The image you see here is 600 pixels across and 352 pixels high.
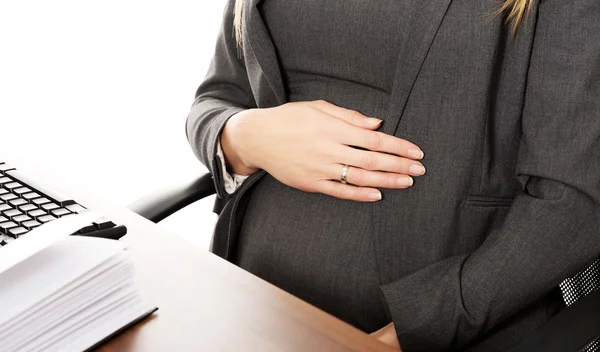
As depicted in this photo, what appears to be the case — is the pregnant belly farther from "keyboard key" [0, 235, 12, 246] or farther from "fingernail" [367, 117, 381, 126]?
"keyboard key" [0, 235, 12, 246]

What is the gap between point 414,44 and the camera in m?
1.02

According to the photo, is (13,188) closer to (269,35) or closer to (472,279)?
(269,35)

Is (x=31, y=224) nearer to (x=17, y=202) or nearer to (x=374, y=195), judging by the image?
(x=17, y=202)

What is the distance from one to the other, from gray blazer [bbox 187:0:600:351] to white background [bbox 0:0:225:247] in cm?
164

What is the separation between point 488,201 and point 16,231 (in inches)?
25.9

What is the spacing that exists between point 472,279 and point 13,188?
0.62 m

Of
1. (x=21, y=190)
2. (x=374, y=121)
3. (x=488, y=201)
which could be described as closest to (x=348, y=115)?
(x=374, y=121)

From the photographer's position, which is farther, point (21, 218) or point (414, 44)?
point (414, 44)

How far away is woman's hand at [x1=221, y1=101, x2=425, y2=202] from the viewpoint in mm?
1053

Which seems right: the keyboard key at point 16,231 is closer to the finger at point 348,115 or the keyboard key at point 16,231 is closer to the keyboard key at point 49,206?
the keyboard key at point 49,206

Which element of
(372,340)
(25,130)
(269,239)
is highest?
(372,340)

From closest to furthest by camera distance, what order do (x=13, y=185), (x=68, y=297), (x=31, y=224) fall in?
(x=68, y=297)
(x=31, y=224)
(x=13, y=185)

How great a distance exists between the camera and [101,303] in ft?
2.46

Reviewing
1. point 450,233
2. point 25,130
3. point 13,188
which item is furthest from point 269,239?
point 25,130
